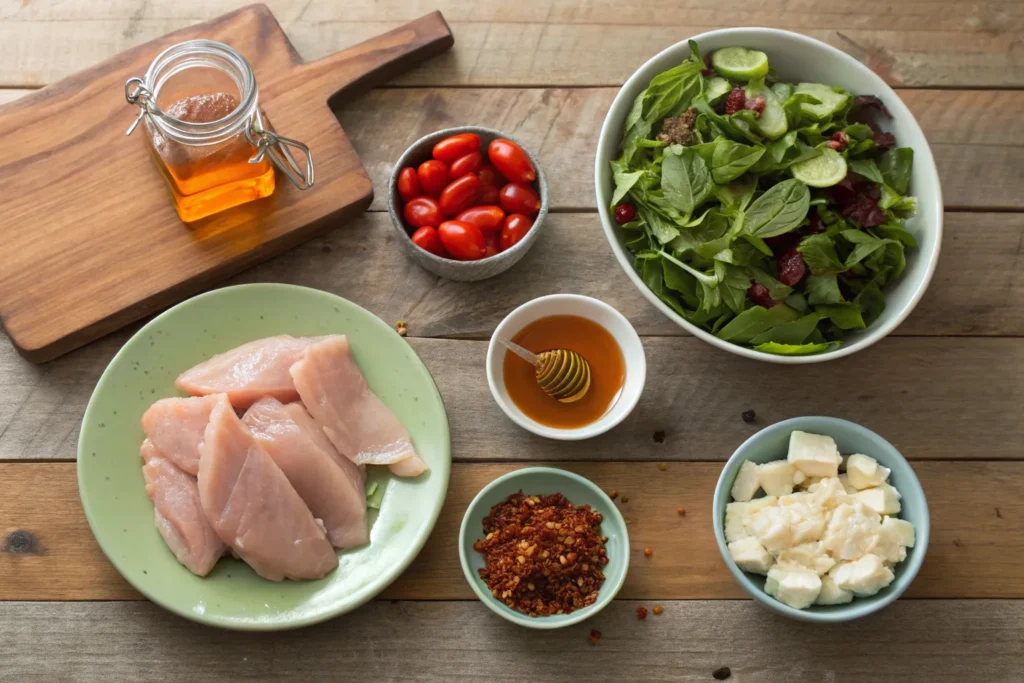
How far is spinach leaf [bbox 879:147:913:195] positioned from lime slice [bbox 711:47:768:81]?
0.28 meters

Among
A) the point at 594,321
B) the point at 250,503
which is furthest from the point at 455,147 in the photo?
the point at 250,503

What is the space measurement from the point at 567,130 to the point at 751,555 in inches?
36.4

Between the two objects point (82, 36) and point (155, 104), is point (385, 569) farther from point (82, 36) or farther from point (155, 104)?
point (82, 36)

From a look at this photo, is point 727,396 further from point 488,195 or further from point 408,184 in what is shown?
point 408,184

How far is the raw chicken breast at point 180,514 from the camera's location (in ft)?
5.01

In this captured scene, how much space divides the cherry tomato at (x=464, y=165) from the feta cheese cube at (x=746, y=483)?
75cm

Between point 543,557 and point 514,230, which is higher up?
point 514,230

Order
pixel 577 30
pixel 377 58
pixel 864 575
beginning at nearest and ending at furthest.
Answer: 1. pixel 864 575
2. pixel 377 58
3. pixel 577 30

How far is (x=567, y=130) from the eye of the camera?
186 cm

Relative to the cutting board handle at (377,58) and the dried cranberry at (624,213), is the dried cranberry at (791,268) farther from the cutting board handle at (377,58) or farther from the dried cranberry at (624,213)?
the cutting board handle at (377,58)

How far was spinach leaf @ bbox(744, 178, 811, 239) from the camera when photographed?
1529 millimetres

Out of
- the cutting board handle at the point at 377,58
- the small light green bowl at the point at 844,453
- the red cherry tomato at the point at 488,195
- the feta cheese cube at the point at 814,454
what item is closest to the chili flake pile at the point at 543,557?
the small light green bowl at the point at 844,453

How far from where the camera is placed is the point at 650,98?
5.41 feet

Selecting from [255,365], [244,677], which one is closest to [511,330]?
[255,365]
